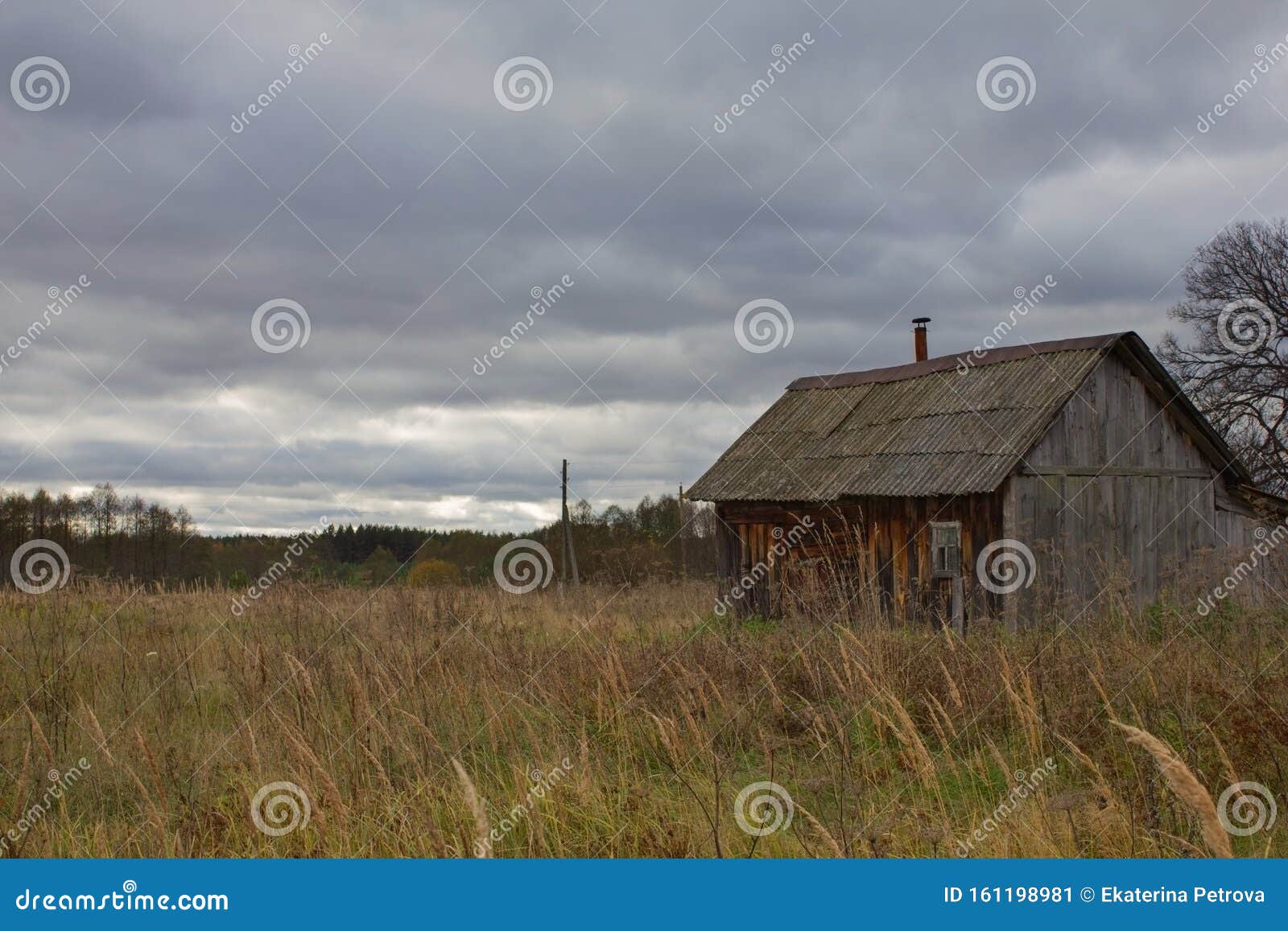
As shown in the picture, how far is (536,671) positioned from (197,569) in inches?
1380

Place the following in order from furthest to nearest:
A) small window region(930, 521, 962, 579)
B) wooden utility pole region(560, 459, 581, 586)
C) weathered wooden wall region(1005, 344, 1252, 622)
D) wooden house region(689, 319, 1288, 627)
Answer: wooden utility pole region(560, 459, 581, 586) < small window region(930, 521, 962, 579) < weathered wooden wall region(1005, 344, 1252, 622) < wooden house region(689, 319, 1288, 627)

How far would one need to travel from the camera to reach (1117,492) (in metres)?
14.9

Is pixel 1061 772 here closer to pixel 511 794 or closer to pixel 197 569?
pixel 511 794

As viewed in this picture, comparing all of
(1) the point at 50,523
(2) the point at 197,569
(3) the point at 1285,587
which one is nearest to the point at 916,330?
(3) the point at 1285,587

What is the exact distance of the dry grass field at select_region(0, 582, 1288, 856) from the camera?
13.6 ft

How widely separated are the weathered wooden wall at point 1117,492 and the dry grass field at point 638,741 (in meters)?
6.51

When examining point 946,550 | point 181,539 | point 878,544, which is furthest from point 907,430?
point 181,539

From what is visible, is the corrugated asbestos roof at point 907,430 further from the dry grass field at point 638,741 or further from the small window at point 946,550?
the dry grass field at point 638,741

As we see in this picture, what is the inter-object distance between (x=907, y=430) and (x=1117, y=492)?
3.23 m

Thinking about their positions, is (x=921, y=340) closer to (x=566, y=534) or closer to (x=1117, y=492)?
(x=1117, y=492)

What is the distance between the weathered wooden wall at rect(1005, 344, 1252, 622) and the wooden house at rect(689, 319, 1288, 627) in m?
0.03

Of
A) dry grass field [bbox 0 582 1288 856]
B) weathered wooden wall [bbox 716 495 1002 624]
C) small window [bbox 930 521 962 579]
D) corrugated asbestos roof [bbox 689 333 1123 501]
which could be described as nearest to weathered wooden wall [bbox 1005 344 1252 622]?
corrugated asbestos roof [bbox 689 333 1123 501]

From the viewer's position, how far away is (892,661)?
21.7ft

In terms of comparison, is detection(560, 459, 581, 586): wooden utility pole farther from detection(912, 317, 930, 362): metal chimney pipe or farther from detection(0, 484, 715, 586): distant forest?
detection(912, 317, 930, 362): metal chimney pipe
